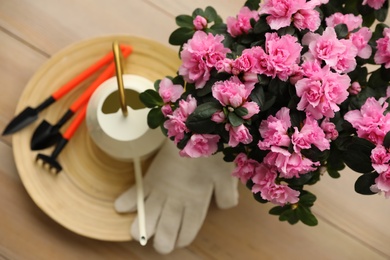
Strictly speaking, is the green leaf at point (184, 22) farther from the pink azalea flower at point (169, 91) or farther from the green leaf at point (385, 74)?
the green leaf at point (385, 74)

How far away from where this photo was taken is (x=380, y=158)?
46 centimetres

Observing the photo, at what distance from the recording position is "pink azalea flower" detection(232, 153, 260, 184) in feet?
1.78

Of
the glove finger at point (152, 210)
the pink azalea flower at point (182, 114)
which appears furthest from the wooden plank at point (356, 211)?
the pink azalea flower at point (182, 114)

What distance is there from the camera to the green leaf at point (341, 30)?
53 centimetres

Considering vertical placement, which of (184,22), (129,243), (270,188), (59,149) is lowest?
(129,243)

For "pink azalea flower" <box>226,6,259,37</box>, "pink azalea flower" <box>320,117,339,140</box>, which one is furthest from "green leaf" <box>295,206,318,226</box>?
"pink azalea flower" <box>226,6,259,37</box>

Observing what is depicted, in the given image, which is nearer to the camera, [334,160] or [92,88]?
[334,160]

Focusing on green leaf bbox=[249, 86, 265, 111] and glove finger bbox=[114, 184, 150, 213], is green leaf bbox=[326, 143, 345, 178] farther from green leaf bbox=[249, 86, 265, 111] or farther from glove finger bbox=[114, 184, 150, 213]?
glove finger bbox=[114, 184, 150, 213]

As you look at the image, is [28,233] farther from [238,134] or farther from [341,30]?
[341,30]

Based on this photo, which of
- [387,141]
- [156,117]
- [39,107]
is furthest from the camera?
[39,107]

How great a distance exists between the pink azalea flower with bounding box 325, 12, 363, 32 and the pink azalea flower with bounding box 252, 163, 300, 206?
17cm

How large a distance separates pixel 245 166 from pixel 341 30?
0.58ft

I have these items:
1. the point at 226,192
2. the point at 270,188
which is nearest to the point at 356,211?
the point at 226,192

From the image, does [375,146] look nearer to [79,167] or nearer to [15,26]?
[79,167]
